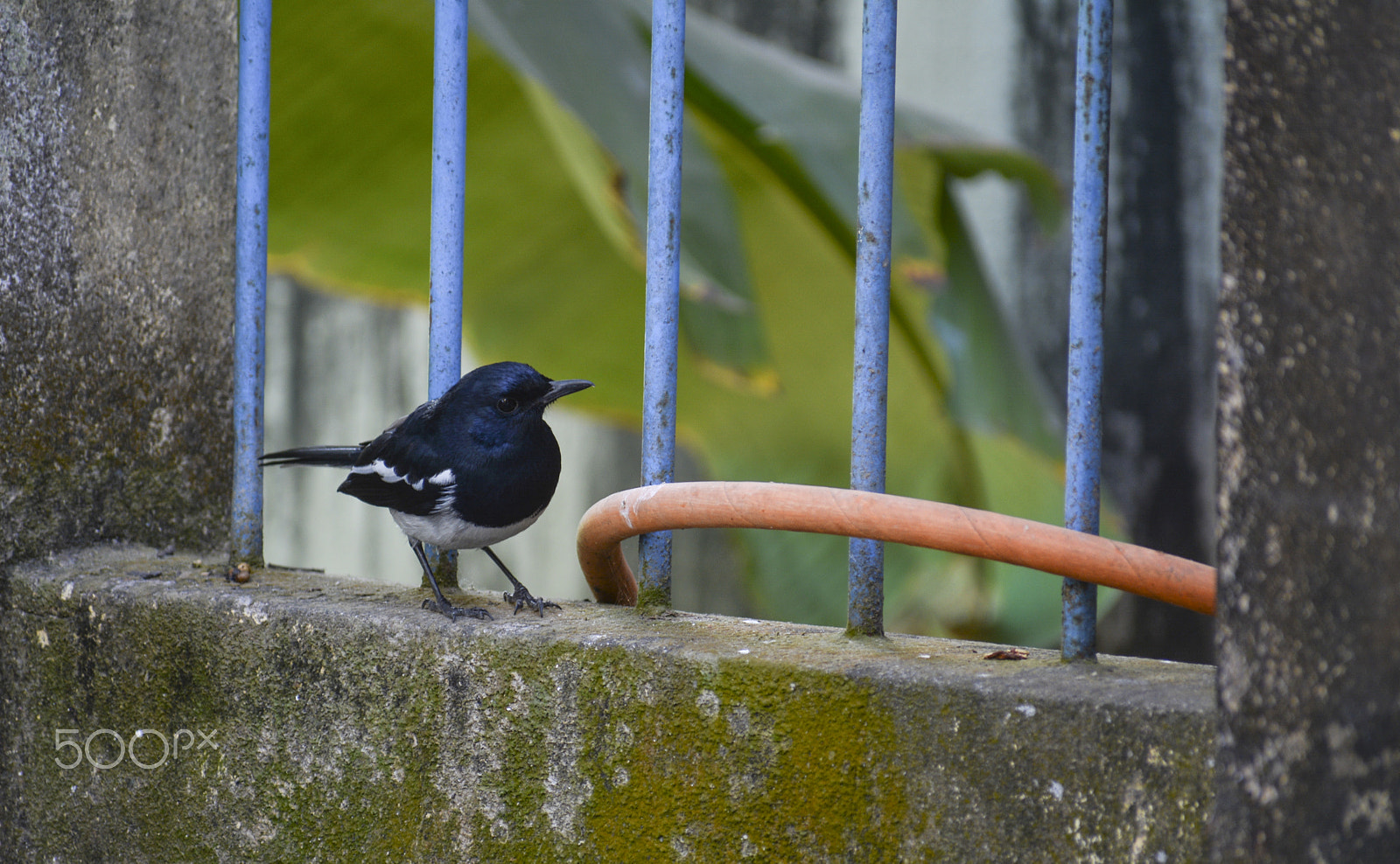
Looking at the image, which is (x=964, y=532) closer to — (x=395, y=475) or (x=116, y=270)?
(x=395, y=475)

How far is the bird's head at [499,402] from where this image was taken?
205 cm

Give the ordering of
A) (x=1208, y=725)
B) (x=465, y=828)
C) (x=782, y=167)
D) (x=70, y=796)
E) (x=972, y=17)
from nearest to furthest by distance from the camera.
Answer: (x=1208, y=725) → (x=465, y=828) → (x=70, y=796) → (x=782, y=167) → (x=972, y=17)

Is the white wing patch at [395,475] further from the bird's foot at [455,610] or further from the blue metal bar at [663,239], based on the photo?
the blue metal bar at [663,239]

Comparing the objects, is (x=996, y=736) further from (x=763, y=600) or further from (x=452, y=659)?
(x=763, y=600)

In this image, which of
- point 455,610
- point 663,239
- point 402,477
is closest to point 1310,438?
point 663,239

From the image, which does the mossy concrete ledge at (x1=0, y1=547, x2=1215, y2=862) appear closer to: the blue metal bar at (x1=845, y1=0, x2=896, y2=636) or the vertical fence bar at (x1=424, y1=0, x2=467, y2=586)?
the blue metal bar at (x1=845, y1=0, x2=896, y2=636)

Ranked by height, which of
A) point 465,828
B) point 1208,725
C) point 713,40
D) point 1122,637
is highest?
point 713,40

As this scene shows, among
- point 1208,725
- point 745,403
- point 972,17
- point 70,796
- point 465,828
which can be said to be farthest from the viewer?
point 972,17

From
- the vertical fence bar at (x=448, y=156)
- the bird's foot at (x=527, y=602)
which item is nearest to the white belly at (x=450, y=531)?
the bird's foot at (x=527, y=602)

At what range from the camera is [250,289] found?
6.43 ft

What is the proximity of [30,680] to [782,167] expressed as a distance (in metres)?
2.44

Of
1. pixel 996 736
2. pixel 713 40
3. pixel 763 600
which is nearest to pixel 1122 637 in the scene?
pixel 763 600

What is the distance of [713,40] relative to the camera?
157 inches

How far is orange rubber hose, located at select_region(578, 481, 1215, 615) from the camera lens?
1273mm
